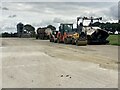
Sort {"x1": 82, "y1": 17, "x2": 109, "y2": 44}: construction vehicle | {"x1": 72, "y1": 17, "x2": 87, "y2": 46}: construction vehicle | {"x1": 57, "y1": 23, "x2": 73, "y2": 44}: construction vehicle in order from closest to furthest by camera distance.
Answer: {"x1": 72, "y1": 17, "x2": 87, "y2": 46}: construction vehicle, {"x1": 82, "y1": 17, "x2": 109, "y2": 44}: construction vehicle, {"x1": 57, "y1": 23, "x2": 73, "y2": 44}: construction vehicle

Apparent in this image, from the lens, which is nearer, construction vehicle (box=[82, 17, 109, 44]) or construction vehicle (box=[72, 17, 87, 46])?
construction vehicle (box=[72, 17, 87, 46])

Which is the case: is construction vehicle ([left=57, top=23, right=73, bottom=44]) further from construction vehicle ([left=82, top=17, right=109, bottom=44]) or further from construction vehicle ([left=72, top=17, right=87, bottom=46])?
construction vehicle ([left=82, top=17, right=109, bottom=44])

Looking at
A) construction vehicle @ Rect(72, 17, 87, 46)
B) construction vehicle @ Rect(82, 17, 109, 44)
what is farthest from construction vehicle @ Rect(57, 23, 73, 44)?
construction vehicle @ Rect(82, 17, 109, 44)

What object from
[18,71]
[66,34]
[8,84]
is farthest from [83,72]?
[66,34]

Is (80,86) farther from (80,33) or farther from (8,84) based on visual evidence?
(80,33)

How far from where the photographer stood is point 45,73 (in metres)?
11.6

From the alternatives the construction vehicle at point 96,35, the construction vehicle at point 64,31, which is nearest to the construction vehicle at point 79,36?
the construction vehicle at point 96,35

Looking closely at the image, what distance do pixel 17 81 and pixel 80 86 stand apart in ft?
7.36

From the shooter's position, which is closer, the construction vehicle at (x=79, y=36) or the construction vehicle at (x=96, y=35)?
the construction vehicle at (x=79, y=36)

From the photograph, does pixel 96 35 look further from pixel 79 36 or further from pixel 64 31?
pixel 64 31

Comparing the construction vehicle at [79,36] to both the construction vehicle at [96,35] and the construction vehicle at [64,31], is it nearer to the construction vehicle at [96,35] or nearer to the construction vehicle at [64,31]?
the construction vehicle at [96,35]

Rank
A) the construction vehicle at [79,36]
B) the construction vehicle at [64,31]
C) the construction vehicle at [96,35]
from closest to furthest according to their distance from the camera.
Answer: the construction vehicle at [79,36], the construction vehicle at [96,35], the construction vehicle at [64,31]

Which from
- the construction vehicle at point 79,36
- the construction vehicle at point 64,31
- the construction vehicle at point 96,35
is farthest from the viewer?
the construction vehicle at point 64,31

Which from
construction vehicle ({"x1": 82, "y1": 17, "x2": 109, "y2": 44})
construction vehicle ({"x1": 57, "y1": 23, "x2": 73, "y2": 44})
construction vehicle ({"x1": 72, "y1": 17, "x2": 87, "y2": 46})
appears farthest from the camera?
construction vehicle ({"x1": 57, "y1": 23, "x2": 73, "y2": 44})
